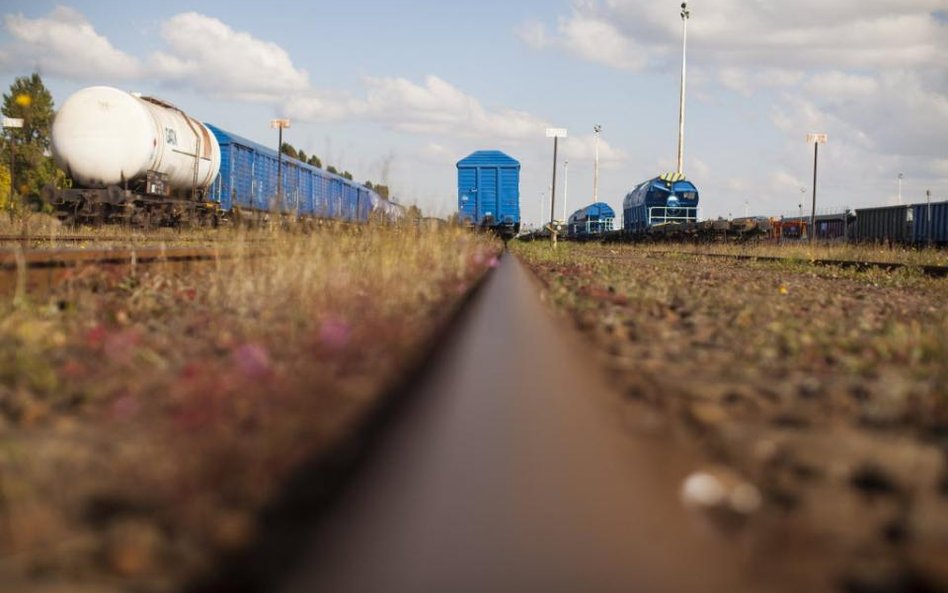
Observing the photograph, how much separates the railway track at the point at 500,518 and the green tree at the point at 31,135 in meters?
57.8

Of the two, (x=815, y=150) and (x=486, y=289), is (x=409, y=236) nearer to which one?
(x=486, y=289)

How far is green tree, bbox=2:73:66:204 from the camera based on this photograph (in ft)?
193

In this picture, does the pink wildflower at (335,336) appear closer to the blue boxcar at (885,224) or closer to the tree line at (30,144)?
the blue boxcar at (885,224)

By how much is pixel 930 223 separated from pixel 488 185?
18358 millimetres

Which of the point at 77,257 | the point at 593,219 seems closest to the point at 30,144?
the point at 593,219

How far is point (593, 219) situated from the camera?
201 ft

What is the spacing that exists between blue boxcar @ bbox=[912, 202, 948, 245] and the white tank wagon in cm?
2807

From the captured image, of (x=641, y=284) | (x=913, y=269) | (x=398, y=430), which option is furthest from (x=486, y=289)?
(x=913, y=269)

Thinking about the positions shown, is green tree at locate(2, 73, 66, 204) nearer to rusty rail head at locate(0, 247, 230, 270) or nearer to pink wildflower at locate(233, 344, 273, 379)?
rusty rail head at locate(0, 247, 230, 270)

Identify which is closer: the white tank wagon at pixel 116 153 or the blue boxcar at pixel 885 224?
the white tank wagon at pixel 116 153

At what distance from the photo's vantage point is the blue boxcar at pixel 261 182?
23156 mm

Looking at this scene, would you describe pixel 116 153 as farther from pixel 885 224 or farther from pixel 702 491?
pixel 885 224

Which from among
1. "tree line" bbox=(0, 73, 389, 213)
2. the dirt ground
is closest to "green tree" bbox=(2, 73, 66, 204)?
"tree line" bbox=(0, 73, 389, 213)

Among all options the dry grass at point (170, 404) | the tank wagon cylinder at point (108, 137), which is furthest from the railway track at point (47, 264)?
the tank wagon cylinder at point (108, 137)
